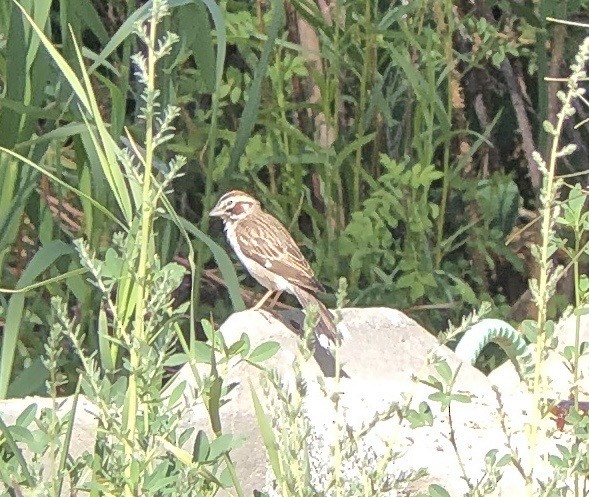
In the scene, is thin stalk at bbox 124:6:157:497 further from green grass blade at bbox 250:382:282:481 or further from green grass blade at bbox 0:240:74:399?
green grass blade at bbox 0:240:74:399

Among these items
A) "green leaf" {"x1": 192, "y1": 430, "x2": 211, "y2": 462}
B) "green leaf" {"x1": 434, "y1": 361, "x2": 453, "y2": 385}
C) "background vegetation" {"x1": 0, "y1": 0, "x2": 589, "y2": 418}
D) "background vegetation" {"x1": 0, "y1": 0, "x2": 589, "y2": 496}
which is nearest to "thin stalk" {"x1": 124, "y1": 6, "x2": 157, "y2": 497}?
"green leaf" {"x1": 192, "y1": 430, "x2": 211, "y2": 462}

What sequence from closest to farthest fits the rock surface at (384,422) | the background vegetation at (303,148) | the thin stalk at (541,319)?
the thin stalk at (541,319)
the rock surface at (384,422)
the background vegetation at (303,148)

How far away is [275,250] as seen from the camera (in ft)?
15.4

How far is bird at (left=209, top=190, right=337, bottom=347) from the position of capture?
445 centimetres

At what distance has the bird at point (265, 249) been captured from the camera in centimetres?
445

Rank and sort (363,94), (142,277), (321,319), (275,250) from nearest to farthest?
1. (142,277)
2. (321,319)
3. (363,94)
4. (275,250)

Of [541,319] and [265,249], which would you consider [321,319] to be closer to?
[265,249]

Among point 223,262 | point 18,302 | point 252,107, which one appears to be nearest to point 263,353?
point 223,262

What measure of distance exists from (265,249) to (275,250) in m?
0.09

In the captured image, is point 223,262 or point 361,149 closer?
point 223,262

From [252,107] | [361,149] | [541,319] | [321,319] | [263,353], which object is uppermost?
[541,319]

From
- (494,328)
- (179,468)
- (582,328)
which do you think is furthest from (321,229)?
(179,468)

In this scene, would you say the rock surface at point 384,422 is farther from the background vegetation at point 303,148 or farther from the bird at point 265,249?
the bird at point 265,249

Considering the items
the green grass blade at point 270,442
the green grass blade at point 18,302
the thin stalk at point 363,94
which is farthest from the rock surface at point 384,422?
the thin stalk at point 363,94
